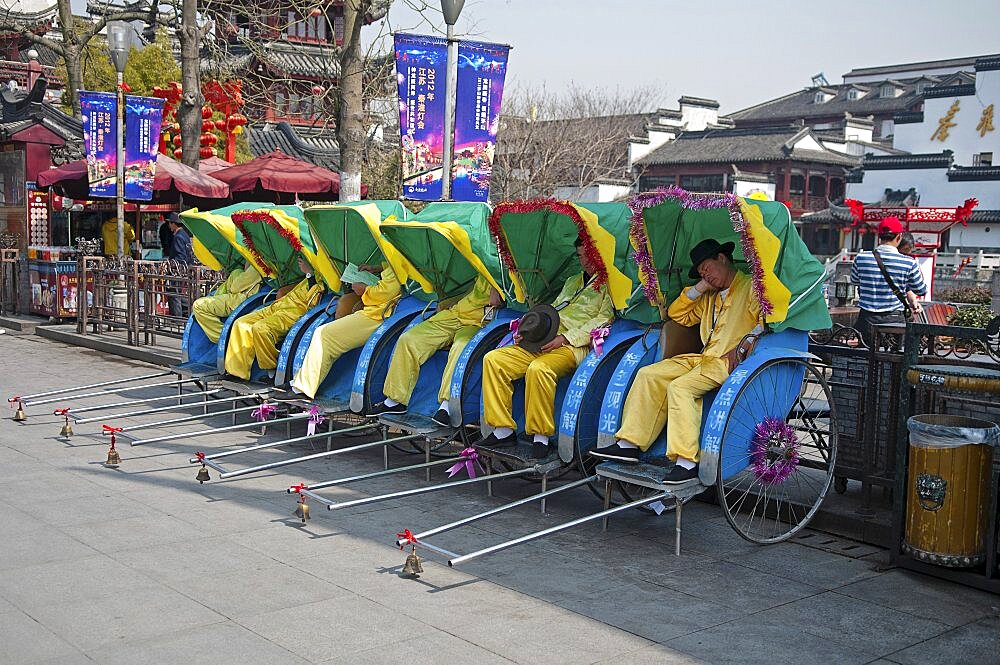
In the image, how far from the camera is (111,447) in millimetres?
7121

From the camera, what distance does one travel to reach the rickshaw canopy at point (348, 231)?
26.2 feet

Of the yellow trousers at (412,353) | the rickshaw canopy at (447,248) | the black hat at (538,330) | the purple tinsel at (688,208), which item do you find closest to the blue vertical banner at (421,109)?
the rickshaw canopy at (447,248)

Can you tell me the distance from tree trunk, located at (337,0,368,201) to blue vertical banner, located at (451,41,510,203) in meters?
2.70

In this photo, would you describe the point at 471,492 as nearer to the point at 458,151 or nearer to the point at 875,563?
the point at 875,563

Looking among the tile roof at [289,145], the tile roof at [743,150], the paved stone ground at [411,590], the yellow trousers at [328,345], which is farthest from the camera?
the tile roof at [743,150]

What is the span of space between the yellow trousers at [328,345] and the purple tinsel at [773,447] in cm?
338

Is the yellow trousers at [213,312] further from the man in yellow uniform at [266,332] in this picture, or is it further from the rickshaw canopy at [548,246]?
the rickshaw canopy at [548,246]

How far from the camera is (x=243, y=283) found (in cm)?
952

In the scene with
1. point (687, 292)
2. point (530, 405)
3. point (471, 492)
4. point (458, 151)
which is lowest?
point (471, 492)

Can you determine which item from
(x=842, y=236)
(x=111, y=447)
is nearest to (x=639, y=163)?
(x=842, y=236)

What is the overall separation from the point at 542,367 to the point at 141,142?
11387 mm

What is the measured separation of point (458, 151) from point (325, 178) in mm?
10252

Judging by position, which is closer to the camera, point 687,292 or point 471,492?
point 687,292

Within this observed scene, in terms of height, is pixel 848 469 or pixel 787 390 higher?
pixel 787 390
